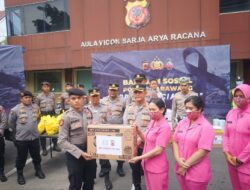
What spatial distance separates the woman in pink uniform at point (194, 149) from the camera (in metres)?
3.10

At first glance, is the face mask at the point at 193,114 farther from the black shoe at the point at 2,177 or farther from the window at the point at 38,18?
the window at the point at 38,18

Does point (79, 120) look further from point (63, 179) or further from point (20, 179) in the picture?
point (20, 179)

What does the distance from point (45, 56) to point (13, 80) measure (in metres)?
10.7

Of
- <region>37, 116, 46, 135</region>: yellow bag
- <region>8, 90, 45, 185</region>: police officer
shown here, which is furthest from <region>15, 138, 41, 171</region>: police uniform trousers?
<region>37, 116, 46, 135</region>: yellow bag

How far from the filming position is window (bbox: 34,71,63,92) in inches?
724

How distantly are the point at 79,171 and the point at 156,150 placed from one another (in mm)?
1074

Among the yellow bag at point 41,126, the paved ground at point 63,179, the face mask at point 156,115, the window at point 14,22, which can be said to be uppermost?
the window at point 14,22

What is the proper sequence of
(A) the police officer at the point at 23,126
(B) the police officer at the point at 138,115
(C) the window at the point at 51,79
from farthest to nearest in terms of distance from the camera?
(C) the window at the point at 51,79
(A) the police officer at the point at 23,126
(B) the police officer at the point at 138,115

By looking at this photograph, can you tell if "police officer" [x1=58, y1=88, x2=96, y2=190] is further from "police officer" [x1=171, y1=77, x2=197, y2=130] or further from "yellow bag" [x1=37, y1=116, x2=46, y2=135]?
"police officer" [x1=171, y1=77, x2=197, y2=130]

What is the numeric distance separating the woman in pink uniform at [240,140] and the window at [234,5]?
11.5 m

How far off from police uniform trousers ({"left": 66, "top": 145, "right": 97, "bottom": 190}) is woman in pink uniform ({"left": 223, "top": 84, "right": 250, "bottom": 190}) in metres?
1.69

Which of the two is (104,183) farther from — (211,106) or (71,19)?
(71,19)

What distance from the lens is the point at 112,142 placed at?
3.52 meters

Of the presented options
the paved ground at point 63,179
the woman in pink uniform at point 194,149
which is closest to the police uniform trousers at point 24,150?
the paved ground at point 63,179
